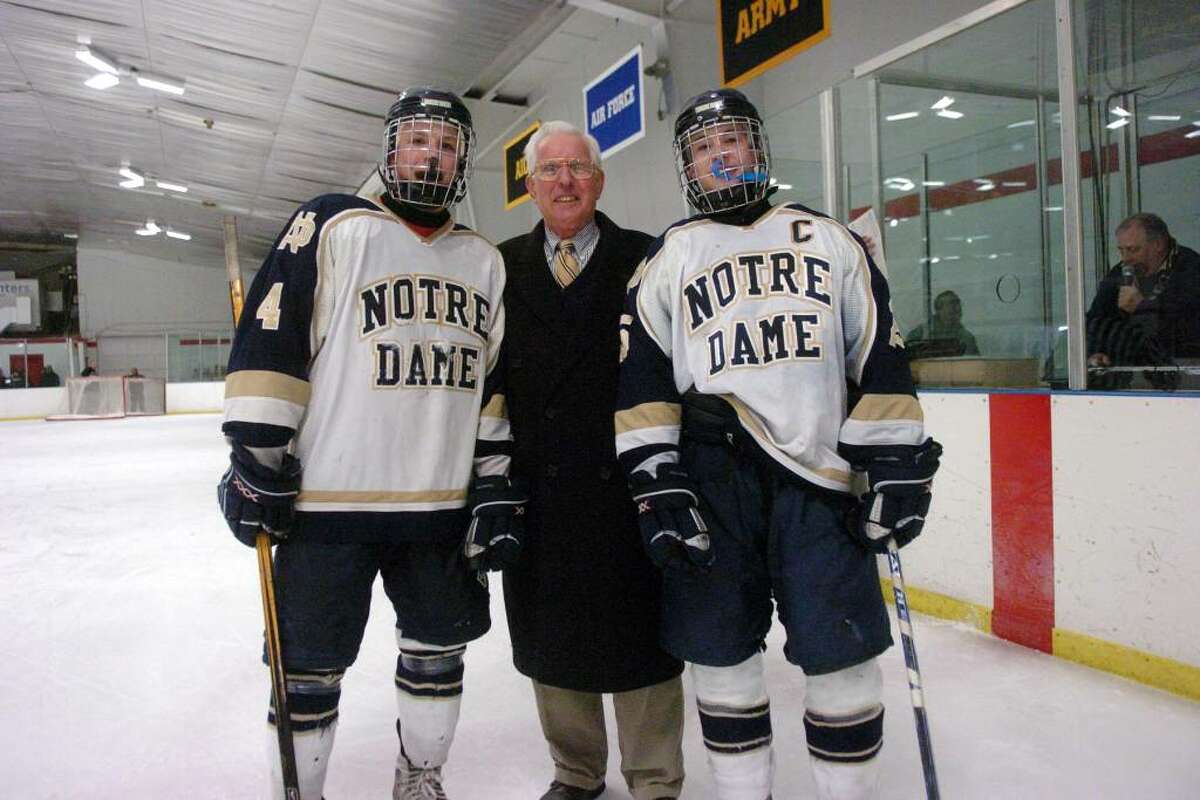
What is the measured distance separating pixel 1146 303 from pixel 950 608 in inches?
40.5

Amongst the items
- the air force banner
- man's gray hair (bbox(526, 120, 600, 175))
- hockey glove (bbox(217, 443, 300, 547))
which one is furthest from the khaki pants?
the air force banner

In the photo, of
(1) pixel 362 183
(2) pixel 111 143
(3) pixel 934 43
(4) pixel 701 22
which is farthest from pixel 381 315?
(2) pixel 111 143

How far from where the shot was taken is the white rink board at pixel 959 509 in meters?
2.43

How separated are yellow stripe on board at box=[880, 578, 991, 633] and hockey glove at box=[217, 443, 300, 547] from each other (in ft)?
5.78

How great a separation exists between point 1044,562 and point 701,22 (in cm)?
365

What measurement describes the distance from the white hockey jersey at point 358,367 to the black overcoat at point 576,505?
132 mm

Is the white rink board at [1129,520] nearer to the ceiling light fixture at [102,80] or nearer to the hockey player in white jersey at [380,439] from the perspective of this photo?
the hockey player in white jersey at [380,439]

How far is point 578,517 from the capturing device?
4.74ft

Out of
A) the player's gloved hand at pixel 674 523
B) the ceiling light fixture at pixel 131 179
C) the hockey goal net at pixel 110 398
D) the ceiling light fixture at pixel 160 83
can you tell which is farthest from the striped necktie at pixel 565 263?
the hockey goal net at pixel 110 398

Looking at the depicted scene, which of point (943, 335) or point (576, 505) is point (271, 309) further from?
point (943, 335)

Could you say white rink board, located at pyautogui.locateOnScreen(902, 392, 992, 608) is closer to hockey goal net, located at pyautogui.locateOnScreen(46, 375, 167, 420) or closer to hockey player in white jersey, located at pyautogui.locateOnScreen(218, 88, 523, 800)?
hockey player in white jersey, located at pyautogui.locateOnScreen(218, 88, 523, 800)

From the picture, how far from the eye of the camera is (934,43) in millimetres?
2707

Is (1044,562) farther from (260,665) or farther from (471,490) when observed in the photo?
(260,665)

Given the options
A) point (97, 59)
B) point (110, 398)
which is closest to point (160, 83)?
point (97, 59)
